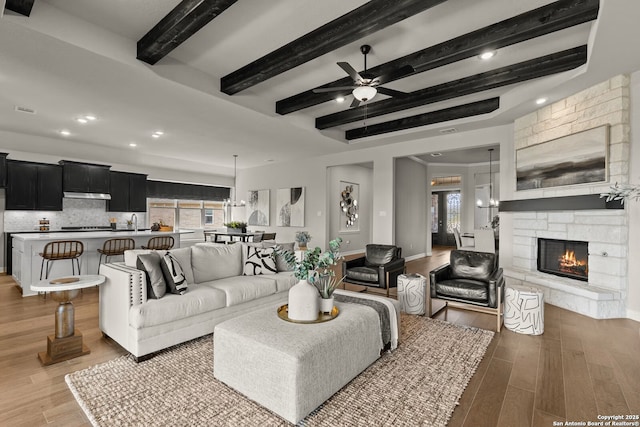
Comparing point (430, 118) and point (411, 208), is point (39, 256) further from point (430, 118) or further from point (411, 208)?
point (411, 208)

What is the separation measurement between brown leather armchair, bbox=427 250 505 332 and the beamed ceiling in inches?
89.5

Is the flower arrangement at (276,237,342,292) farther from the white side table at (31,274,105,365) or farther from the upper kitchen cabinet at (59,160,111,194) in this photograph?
the upper kitchen cabinet at (59,160,111,194)

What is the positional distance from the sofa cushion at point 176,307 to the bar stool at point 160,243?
3.23 m

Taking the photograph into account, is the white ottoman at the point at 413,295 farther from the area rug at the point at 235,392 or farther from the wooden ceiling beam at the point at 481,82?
the wooden ceiling beam at the point at 481,82

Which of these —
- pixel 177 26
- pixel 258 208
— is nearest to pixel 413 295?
pixel 177 26

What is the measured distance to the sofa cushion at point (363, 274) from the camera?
4422 millimetres

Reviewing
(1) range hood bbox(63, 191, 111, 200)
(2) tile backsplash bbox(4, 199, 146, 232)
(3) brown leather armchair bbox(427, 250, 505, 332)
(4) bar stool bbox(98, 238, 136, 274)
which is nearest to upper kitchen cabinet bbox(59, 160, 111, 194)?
(1) range hood bbox(63, 191, 111, 200)

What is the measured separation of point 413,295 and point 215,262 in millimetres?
2424

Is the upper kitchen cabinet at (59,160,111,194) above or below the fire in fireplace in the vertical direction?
above

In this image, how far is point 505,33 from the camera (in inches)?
118

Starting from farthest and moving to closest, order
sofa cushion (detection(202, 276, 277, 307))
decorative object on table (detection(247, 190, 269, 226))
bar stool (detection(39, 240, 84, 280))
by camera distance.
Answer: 1. decorative object on table (detection(247, 190, 269, 226))
2. bar stool (detection(39, 240, 84, 280))
3. sofa cushion (detection(202, 276, 277, 307))

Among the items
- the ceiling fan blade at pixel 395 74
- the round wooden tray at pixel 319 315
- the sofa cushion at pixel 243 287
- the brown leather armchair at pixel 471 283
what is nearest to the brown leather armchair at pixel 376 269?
the brown leather armchair at pixel 471 283

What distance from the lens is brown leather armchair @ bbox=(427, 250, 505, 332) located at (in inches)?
134

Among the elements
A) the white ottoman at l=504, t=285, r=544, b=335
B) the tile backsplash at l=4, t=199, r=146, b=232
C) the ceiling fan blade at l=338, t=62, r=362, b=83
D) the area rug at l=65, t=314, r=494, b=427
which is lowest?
the area rug at l=65, t=314, r=494, b=427
